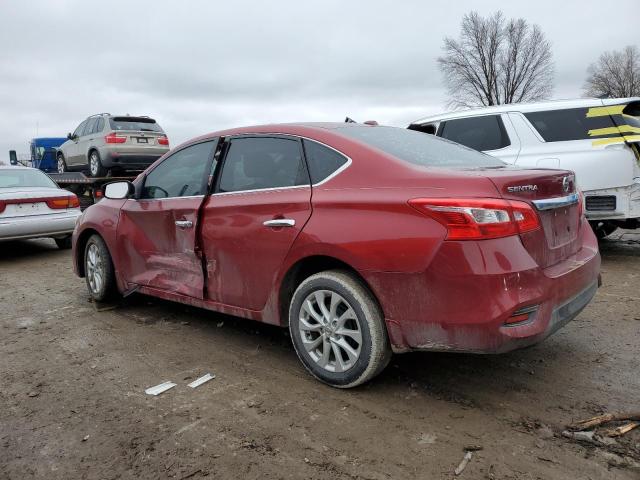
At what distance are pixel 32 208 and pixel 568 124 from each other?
7.77 metres

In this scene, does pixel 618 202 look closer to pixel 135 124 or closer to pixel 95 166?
pixel 135 124

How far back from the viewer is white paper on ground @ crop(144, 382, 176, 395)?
128 inches

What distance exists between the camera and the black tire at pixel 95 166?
13435mm

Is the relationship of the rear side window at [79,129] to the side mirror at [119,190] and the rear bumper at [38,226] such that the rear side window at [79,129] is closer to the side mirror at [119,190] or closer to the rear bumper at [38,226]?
the rear bumper at [38,226]

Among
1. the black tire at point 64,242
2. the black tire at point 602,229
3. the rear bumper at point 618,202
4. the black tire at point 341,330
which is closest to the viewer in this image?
the black tire at point 341,330

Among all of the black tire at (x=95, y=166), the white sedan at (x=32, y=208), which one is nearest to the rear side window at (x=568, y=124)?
the white sedan at (x=32, y=208)

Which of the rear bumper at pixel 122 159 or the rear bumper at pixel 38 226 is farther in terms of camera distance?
the rear bumper at pixel 122 159

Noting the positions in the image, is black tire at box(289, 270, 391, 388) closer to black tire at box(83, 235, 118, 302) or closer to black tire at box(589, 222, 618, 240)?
Answer: black tire at box(83, 235, 118, 302)

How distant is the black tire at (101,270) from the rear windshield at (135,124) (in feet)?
28.3

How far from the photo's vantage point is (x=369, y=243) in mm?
2914

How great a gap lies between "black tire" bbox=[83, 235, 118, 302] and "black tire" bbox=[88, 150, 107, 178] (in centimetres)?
867

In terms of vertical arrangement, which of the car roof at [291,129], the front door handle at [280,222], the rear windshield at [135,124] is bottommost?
the front door handle at [280,222]

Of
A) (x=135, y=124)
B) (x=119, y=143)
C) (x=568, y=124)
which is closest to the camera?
(x=568, y=124)

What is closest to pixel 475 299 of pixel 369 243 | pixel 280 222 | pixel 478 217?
pixel 478 217
